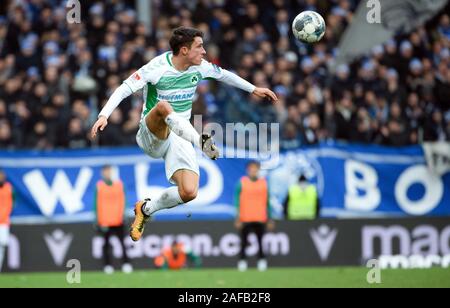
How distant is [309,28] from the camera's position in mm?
11922

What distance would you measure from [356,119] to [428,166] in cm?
154

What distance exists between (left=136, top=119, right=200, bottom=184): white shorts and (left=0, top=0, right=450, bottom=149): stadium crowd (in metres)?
6.22

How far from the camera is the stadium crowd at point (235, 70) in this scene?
18547mm

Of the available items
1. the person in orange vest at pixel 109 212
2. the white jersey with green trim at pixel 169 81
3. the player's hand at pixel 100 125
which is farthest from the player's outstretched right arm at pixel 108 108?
the person in orange vest at pixel 109 212

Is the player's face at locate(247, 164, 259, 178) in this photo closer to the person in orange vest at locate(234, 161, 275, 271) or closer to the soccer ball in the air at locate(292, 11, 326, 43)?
the person in orange vest at locate(234, 161, 275, 271)

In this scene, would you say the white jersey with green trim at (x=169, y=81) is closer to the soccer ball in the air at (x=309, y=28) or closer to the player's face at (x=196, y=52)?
the player's face at (x=196, y=52)

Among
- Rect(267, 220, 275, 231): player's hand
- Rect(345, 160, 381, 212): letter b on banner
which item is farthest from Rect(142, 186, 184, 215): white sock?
Rect(345, 160, 381, 212): letter b on banner

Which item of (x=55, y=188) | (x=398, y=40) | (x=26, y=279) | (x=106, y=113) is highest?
(x=398, y=40)

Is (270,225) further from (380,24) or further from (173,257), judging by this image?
(380,24)

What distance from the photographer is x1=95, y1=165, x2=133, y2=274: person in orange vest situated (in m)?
17.4

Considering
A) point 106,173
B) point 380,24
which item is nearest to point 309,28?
point 106,173
